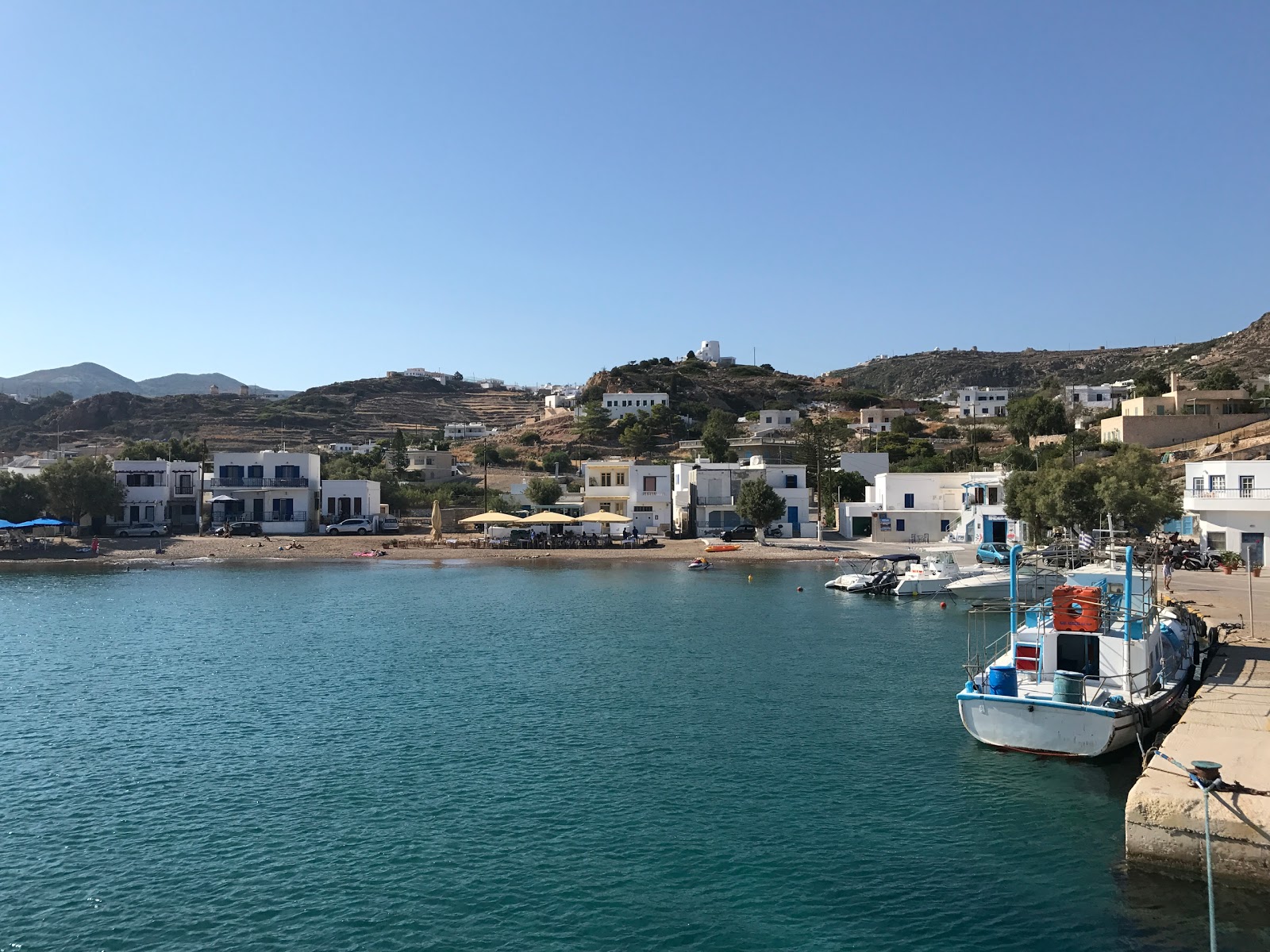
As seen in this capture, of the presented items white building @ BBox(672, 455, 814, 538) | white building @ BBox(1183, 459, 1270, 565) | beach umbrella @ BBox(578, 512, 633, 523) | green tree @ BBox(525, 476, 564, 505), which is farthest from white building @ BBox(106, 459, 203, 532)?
white building @ BBox(1183, 459, 1270, 565)

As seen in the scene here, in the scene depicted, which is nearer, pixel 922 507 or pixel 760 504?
pixel 760 504

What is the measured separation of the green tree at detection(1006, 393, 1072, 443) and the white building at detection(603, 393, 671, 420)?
52.6 m

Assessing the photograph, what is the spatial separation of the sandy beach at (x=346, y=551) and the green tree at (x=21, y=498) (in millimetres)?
4428

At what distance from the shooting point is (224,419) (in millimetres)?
168375

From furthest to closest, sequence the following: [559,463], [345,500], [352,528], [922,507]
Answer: [559,463] → [345,500] → [352,528] → [922,507]

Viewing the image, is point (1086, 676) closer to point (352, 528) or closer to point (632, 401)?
point (352, 528)

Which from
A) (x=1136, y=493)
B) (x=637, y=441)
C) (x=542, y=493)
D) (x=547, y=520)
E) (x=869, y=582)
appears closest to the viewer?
(x=1136, y=493)

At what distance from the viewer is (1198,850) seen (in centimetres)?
1424

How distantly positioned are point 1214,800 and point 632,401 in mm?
129916

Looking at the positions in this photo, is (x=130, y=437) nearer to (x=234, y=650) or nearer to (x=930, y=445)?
(x=930, y=445)

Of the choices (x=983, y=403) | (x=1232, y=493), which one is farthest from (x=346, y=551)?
(x=983, y=403)

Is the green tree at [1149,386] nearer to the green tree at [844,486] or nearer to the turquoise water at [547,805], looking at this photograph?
the green tree at [844,486]

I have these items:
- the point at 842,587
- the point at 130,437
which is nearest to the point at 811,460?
the point at 842,587

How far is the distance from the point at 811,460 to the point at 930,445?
26945mm
